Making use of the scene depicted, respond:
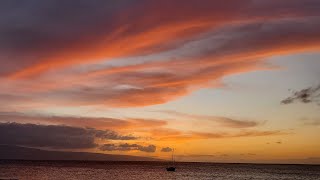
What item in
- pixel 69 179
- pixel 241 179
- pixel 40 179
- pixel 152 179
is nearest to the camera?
pixel 40 179

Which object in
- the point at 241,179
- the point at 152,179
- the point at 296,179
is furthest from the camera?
the point at 296,179

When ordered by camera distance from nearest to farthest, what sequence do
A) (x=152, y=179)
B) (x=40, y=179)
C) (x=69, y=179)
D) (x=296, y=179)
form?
(x=40, y=179), (x=69, y=179), (x=152, y=179), (x=296, y=179)

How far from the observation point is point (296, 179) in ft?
551

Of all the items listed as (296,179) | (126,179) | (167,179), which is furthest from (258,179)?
(126,179)

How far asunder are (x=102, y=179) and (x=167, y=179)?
29.1 metres

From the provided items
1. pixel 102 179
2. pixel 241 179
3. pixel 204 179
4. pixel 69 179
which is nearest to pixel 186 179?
pixel 204 179

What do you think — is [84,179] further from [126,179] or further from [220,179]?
[220,179]

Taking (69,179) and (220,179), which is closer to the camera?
(69,179)

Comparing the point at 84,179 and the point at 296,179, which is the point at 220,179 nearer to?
the point at 296,179

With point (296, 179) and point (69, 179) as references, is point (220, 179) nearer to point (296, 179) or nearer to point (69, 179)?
point (296, 179)

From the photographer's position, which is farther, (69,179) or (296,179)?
(296,179)

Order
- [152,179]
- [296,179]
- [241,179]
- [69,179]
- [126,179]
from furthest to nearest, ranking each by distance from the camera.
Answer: [296,179]
[241,179]
[152,179]
[126,179]
[69,179]

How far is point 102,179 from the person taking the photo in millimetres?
128875

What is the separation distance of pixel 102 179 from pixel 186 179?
3409cm
